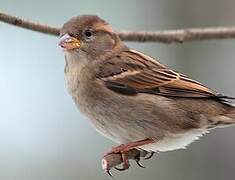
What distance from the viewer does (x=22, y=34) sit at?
7000mm

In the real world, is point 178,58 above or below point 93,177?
above

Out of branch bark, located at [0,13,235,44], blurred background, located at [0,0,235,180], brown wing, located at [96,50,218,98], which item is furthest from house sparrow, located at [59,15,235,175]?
blurred background, located at [0,0,235,180]

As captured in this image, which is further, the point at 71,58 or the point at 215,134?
the point at 215,134

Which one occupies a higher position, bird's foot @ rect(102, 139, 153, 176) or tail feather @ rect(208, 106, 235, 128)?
tail feather @ rect(208, 106, 235, 128)

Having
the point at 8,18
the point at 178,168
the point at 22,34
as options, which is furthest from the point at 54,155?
the point at 8,18

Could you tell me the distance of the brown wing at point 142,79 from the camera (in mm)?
3625

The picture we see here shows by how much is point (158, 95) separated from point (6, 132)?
266cm

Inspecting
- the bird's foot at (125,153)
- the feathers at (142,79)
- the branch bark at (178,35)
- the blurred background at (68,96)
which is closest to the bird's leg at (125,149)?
the bird's foot at (125,153)

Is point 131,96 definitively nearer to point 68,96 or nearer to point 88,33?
point 88,33

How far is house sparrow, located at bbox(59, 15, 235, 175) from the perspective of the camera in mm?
3506

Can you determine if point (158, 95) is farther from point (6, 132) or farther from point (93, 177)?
point (6, 132)

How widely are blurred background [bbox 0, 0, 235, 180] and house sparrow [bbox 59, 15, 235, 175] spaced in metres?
1.93

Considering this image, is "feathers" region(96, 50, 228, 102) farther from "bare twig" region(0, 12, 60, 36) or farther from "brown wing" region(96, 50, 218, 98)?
"bare twig" region(0, 12, 60, 36)

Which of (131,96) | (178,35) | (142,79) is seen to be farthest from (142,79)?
(178,35)
